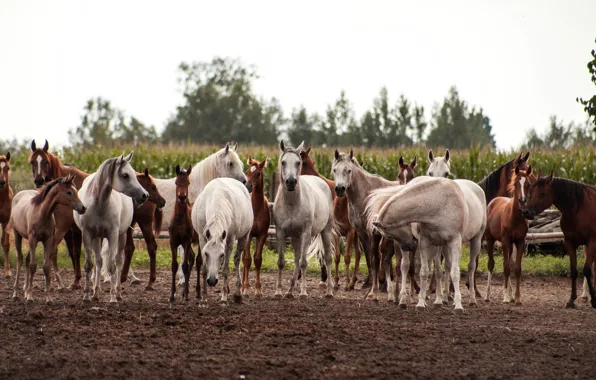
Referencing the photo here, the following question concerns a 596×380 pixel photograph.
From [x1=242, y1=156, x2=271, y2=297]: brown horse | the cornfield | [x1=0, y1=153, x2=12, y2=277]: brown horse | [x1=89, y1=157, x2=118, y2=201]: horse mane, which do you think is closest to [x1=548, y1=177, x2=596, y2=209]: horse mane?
[x1=242, y1=156, x2=271, y2=297]: brown horse

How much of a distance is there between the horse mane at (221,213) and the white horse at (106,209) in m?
1.26

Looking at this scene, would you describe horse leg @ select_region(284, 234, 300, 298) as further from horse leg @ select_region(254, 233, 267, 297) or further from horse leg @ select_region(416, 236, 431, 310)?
horse leg @ select_region(416, 236, 431, 310)

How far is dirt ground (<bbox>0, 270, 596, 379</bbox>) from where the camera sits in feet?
21.9

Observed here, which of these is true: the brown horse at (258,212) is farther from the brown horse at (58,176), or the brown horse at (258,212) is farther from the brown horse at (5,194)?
the brown horse at (5,194)

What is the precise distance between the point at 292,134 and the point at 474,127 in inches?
565

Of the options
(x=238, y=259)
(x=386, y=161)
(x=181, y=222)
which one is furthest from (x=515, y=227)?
(x=386, y=161)

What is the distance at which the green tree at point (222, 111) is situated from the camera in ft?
201

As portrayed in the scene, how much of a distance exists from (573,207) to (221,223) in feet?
19.1

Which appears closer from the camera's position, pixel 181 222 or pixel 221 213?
pixel 221 213

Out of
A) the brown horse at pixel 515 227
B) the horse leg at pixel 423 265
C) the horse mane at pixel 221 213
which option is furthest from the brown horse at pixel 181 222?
the brown horse at pixel 515 227

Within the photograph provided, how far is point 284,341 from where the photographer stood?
792 cm

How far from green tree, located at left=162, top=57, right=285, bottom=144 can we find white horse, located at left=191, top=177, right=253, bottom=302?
162ft

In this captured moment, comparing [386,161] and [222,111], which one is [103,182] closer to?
[386,161]

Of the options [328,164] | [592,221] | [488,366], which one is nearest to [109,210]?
[488,366]
